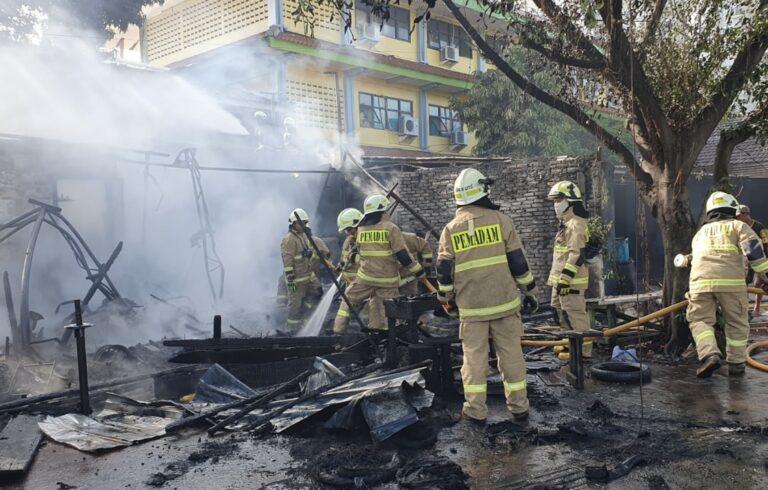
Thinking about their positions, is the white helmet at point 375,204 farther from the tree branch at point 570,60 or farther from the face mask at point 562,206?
the tree branch at point 570,60

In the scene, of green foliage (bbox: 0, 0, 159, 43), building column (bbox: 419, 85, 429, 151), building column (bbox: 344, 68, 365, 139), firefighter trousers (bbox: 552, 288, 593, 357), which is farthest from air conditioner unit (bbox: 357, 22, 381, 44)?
firefighter trousers (bbox: 552, 288, 593, 357)

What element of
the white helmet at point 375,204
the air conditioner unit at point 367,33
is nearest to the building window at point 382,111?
the air conditioner unit at point 367,33

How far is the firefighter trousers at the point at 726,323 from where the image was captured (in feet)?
21.3

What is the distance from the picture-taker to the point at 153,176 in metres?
12.9

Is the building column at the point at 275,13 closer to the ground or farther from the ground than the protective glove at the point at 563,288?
farther from the ground

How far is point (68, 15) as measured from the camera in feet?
51.4

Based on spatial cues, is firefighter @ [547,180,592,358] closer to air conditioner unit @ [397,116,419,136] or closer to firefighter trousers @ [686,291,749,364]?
firefighter trousers @ [686,291,749,364]

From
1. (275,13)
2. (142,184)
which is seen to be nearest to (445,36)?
(275,13)

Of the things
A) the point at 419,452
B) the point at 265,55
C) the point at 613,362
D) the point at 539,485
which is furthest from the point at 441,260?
the point at 265,55

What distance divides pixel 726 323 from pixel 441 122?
65.6 feet

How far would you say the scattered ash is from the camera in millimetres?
4223

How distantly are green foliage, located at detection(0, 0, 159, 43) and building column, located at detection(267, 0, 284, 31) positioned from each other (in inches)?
161

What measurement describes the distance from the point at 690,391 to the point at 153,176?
1063 cm

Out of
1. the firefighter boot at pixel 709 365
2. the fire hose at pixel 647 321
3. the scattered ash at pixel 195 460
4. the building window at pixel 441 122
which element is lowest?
the scattered ash at pixel 195 460
